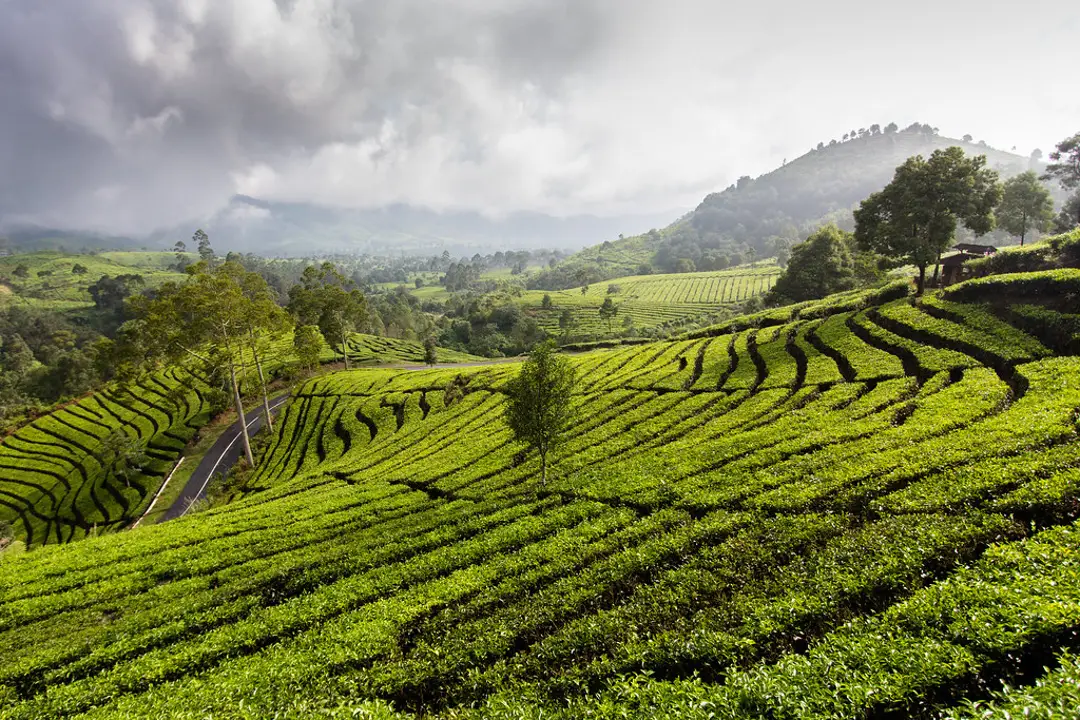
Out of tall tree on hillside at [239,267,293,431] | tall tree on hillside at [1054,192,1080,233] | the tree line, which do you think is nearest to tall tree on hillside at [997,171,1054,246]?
tall tree on hillside at [1054,192,1080,233]

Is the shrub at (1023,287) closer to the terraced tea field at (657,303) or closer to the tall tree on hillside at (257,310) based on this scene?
the tall tree on hillside at (257,310)

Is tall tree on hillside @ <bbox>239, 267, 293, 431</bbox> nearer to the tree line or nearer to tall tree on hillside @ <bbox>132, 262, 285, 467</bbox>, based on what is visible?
tall tree on hillside @ <bbox>132, 262, 285, 467</bbox>

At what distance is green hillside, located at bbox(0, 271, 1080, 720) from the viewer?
9.47 metres

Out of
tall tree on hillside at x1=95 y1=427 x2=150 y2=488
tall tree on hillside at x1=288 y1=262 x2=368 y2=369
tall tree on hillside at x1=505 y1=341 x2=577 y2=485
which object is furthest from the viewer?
tall tree on hillside at x1=288 y1=262 x2=368 y2=369

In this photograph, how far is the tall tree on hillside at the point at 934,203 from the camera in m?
36.1

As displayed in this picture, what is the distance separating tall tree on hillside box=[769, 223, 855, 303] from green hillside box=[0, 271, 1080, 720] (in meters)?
52.8

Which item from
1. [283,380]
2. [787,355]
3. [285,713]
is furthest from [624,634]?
[283,380]

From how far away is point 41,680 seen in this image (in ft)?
47.6

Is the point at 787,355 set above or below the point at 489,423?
above

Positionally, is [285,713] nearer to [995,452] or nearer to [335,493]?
[335,493]

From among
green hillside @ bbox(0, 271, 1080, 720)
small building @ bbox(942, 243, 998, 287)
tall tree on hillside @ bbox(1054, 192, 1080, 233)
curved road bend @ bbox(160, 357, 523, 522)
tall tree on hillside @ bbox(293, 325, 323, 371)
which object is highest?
tall tree on hillside @ bbox(1054, 192, 1080, 233)

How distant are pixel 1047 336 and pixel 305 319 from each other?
9471cm

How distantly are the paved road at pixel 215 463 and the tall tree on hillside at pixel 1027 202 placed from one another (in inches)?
4697

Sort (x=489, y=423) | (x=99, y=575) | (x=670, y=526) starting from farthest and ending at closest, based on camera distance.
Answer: (x=489, y=423), (x=99, y=575), (x=670, y=526)
